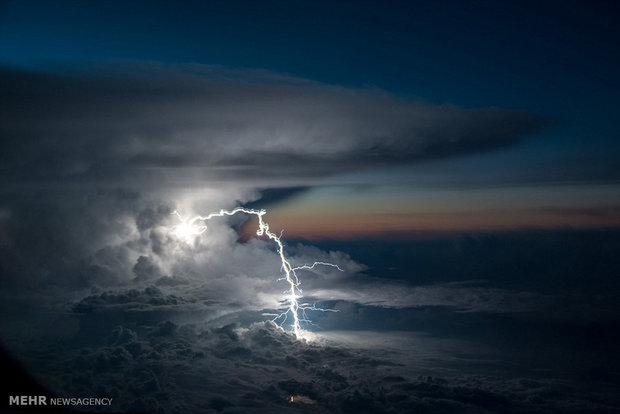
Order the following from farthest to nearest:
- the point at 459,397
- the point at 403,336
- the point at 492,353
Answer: the point at 403,336
the point at 492,353
the point at 459,397

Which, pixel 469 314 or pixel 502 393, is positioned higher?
pixel 469 314

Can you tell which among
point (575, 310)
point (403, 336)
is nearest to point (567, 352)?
point (403, 336)

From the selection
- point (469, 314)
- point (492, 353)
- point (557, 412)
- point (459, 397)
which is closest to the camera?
point (557, 412)

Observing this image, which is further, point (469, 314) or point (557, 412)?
point (469, 314)

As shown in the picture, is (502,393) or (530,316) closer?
(502,393)

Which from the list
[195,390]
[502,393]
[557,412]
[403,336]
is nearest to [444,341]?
[403,336]

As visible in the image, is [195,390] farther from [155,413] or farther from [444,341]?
[444,341]

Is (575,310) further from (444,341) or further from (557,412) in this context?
(557,412)

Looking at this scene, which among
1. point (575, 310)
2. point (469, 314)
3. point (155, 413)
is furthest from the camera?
point (575, 310)

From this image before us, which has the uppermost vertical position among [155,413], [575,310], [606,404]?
[575,310]
